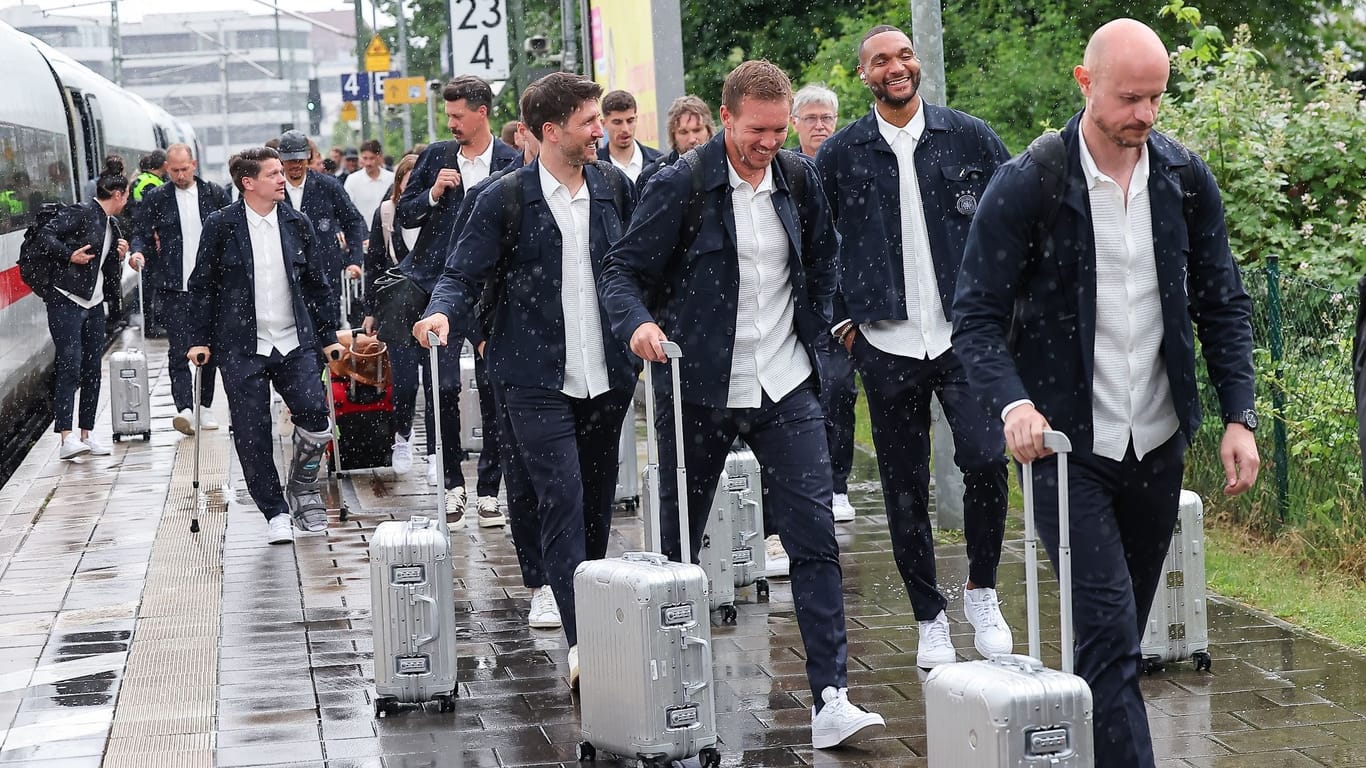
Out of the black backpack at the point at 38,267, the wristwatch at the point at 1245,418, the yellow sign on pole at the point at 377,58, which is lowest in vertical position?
the wristwatch at the point at 1245,418

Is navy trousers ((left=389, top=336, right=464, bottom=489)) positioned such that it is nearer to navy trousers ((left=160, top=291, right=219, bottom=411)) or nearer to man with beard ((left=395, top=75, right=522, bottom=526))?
man with beard ((left=395, top=75, right=522, bottom=526))

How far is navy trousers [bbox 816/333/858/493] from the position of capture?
8789 mm

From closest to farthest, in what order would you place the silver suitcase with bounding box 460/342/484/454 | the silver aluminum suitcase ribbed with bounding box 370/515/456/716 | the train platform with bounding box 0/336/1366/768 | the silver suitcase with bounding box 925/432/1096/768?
1. the silver suitcase with bounding box 925/432/1096/768
2. the train platform with bounding box 0/336/1366/768
3. the silver aluminum suitcase ribbed with bounding box 370/515/456/716
4. the silver suitcase with bounding box 460/342/484/454

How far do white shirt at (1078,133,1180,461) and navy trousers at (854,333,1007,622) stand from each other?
2.07 m

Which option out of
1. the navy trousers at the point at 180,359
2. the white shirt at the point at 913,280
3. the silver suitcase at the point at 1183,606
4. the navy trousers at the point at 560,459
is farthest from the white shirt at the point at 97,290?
the silver suitcase at the point at 1183,606

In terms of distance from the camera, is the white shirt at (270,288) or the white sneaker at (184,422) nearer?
the white shirt at (270,288)

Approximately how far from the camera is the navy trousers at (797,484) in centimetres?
572

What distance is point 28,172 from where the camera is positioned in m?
17.3

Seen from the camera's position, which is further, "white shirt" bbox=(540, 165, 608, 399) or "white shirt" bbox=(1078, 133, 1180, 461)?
"white shirt" bbox=(540, 165, 608, 399)

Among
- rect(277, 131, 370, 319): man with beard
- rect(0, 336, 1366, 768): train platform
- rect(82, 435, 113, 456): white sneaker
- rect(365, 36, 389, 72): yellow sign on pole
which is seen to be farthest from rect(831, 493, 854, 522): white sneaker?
rect(365, 36, 389, 72): yellow sign on pole

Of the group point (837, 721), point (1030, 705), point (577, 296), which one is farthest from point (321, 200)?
point (1030, 705)

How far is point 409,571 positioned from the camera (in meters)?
6.35

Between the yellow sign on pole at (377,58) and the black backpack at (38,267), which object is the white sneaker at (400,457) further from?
the yellow sign on pole at (377,58)

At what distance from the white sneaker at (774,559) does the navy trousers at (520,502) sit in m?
1.04
